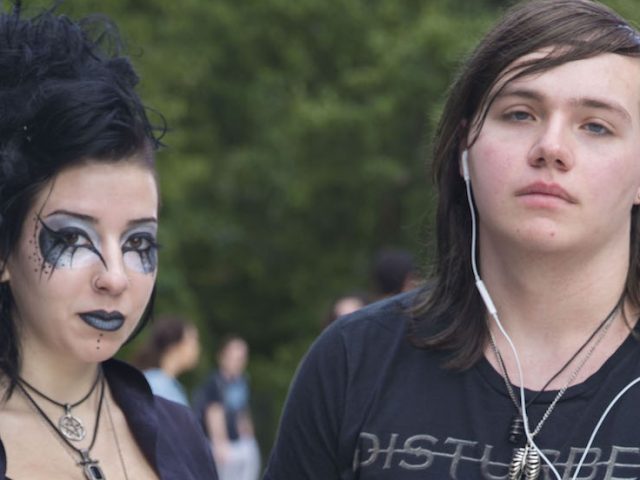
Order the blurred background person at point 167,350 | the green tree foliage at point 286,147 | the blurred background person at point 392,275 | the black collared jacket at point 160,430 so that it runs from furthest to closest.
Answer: the green tree foliage at point 286,147
the blurred background person at point 167,350
the blurred background person at point 392,275
the black collared jacket at point 160,430

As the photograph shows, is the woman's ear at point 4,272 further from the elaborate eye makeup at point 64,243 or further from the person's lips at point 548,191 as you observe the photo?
the person's lips at point 548,191

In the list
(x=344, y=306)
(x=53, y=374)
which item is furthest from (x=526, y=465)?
(x=344, y=306)

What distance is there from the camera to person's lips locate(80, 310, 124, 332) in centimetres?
347

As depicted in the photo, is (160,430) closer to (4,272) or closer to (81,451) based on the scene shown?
(81,451)

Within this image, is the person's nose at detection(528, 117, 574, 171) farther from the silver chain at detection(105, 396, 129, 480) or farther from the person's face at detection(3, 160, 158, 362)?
the silver chain at detection(105, 396, 129, 480)

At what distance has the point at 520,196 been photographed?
3.25 m

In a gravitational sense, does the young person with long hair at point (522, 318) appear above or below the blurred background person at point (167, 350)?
above

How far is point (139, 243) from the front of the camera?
3.62 meters

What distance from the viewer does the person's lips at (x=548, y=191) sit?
3.20 meters

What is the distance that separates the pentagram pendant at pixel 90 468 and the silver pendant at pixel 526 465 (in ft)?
3.29

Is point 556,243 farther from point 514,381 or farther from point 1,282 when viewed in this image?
point 1,282

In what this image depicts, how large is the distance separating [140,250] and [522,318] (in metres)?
0.97

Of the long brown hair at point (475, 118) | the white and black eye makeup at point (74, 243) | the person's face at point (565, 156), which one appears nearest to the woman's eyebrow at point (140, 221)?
the white and black eye makeup at point (74, 243)

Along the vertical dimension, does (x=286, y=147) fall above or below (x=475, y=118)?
above
